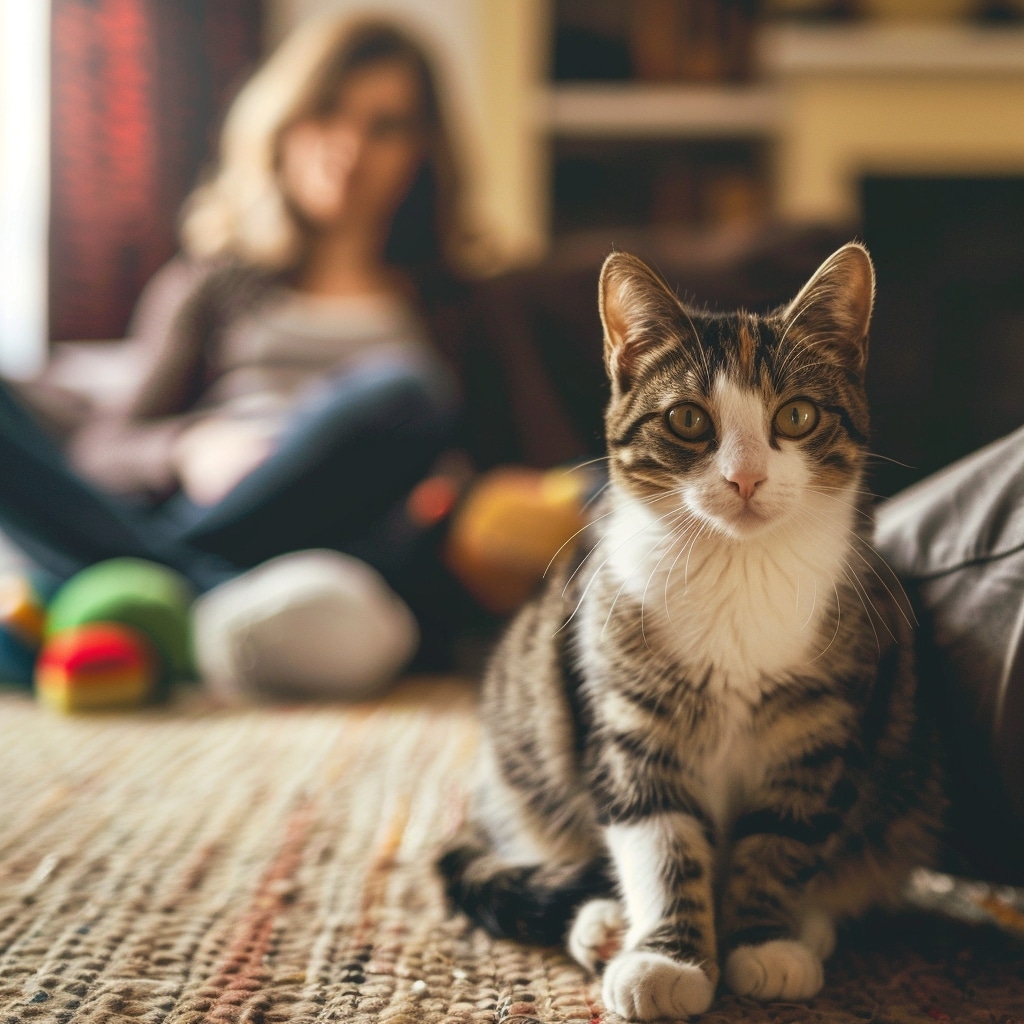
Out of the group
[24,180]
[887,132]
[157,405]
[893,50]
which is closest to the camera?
[157,405]

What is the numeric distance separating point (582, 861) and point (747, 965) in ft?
0.57

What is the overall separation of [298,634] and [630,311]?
0.80 m

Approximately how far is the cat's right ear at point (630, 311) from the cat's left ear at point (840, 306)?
0.28 feet

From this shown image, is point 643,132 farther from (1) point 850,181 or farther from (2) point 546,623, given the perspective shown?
(2) point 546,623

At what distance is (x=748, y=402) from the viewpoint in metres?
0.63

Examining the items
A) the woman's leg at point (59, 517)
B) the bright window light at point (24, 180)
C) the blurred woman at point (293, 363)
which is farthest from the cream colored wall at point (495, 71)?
the woman's leg at point (59, 517)

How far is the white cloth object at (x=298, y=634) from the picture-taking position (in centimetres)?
133

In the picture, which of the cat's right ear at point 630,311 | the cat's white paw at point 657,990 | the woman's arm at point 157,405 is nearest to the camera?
the cat's white paw at point 657,990

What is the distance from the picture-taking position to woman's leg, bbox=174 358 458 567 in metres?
1.51

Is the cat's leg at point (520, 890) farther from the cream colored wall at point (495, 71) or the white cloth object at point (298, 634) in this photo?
the cream colored wall at point (495, 71)

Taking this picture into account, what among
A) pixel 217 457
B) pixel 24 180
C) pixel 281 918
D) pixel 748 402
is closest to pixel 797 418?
pixel 748 402

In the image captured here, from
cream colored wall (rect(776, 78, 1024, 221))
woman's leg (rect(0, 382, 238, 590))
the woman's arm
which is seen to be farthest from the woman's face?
cream colored wall (rect(776, 78, 1024, 221))

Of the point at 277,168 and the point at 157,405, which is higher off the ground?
the point at 277,168

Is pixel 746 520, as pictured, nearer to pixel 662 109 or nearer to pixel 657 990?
pixel 657 990
